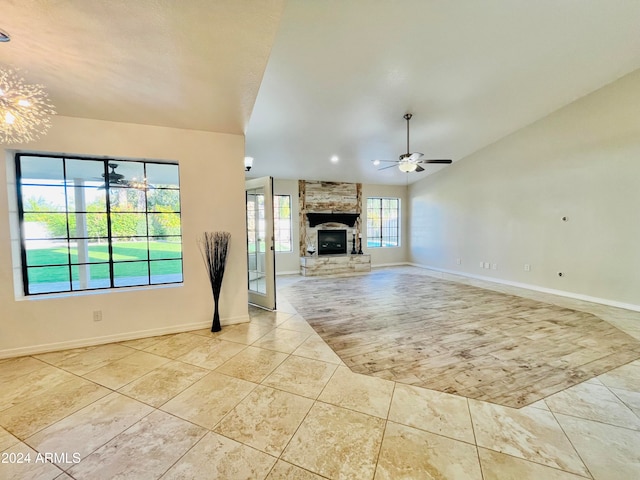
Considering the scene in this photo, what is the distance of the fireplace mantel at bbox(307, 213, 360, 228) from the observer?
7570 mm

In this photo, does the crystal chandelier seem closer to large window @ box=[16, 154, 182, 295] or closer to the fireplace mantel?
large window @ box=[16, 154, 182, 295]

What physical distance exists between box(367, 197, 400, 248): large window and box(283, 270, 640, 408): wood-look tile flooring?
11.5ft

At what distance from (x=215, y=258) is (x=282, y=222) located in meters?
4.15

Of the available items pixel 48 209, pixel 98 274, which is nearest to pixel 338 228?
pixel 98 274

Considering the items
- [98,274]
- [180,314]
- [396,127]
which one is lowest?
[180,314]

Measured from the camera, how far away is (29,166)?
2.91 m

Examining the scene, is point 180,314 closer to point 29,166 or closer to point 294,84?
point 29,166

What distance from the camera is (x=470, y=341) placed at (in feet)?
10.1

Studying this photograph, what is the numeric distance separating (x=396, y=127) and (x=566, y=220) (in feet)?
12.0

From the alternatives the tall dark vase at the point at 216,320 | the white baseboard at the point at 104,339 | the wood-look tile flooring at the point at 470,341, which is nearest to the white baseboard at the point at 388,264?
the wood-look tile flooring at the point at 470,341

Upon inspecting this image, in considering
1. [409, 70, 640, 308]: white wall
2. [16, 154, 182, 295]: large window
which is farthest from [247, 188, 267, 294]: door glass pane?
[409, 70, 640, 308]: white wall

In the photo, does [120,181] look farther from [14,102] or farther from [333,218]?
[333,218]

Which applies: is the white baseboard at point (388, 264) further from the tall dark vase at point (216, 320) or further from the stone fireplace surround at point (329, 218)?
the tall dark vase at point (216, 320)

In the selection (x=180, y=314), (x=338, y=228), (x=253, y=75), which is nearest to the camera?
(x=253, y=75)
